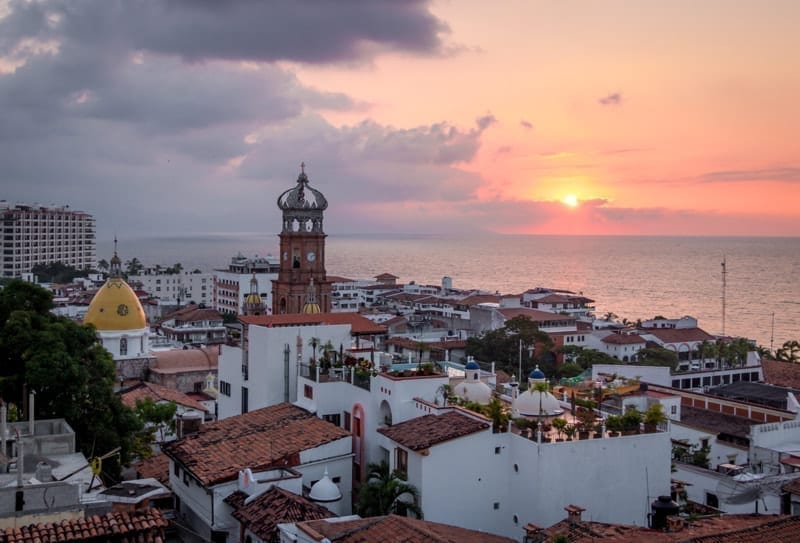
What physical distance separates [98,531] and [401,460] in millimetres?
10082

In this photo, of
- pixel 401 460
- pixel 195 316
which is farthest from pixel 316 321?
pixel 195 316

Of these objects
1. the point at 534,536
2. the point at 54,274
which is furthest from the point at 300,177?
the point at 54,274

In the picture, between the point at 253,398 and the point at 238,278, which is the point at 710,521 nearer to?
the point at 253,398

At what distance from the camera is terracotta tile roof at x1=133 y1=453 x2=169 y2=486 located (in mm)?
24953

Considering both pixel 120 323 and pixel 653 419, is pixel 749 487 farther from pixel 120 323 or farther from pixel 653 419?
pixel 120 323

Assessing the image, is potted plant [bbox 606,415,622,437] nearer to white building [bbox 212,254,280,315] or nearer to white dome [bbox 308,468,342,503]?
white dome [bbox 308,468,342,503]

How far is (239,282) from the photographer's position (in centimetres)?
10406

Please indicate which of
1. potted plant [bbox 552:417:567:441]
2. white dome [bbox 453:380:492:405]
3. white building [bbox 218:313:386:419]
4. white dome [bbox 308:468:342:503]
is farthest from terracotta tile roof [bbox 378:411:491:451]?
white building [bbox 218:313:386:419]

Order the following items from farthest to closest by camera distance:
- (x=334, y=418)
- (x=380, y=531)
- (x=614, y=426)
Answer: (x=334, y=418)
(x=614, y=426)
(x=380, y=531)

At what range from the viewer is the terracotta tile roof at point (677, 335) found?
75.4m

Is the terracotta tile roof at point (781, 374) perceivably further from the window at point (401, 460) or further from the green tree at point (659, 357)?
the window at point (401, 460)

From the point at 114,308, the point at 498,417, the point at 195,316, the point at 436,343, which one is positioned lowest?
the point at 436,343

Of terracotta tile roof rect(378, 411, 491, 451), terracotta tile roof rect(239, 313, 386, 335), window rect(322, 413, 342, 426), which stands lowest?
window rect(322, 413, 342, 426)

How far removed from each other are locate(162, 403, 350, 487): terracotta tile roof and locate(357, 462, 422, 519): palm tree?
2922 mm
